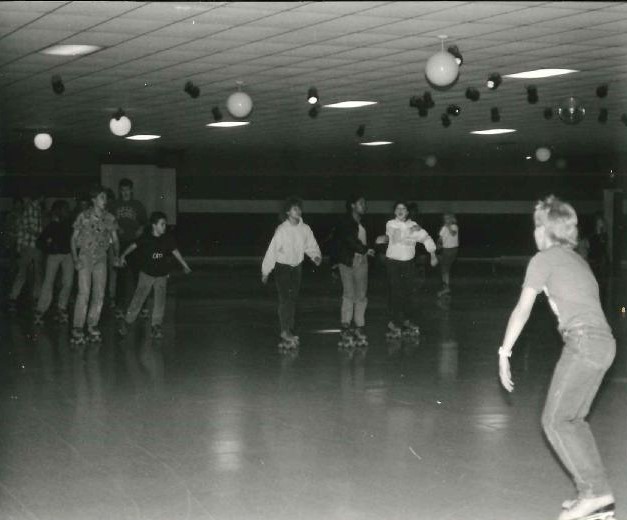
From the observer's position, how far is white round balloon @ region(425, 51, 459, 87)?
818 cm

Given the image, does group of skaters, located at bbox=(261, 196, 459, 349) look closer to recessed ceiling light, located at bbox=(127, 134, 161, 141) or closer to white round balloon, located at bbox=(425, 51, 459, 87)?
white round balloon, located at bbox=(425, 51, 459, 87)

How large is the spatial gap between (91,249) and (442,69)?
4120 millimetres

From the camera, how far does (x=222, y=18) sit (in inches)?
318

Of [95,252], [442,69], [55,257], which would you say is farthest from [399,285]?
[55,257]

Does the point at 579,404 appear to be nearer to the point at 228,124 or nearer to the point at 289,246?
the point at 289,246

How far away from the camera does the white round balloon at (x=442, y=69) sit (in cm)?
818

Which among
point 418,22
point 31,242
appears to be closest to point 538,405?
point 418,22

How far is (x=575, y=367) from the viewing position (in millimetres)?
4461

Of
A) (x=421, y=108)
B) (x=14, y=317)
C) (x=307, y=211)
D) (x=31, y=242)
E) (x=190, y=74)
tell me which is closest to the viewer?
(x=190, y=74)

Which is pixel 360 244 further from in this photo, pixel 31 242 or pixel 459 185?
pixel 459 185

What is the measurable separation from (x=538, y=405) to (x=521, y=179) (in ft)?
70.3

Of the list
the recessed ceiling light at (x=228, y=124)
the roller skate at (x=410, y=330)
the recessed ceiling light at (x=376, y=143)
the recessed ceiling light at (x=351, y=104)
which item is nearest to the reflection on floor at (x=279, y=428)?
the roller skate at (x=410, y=330)

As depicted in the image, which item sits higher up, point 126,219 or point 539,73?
point 539,73

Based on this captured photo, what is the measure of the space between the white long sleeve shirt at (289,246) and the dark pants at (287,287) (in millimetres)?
71
